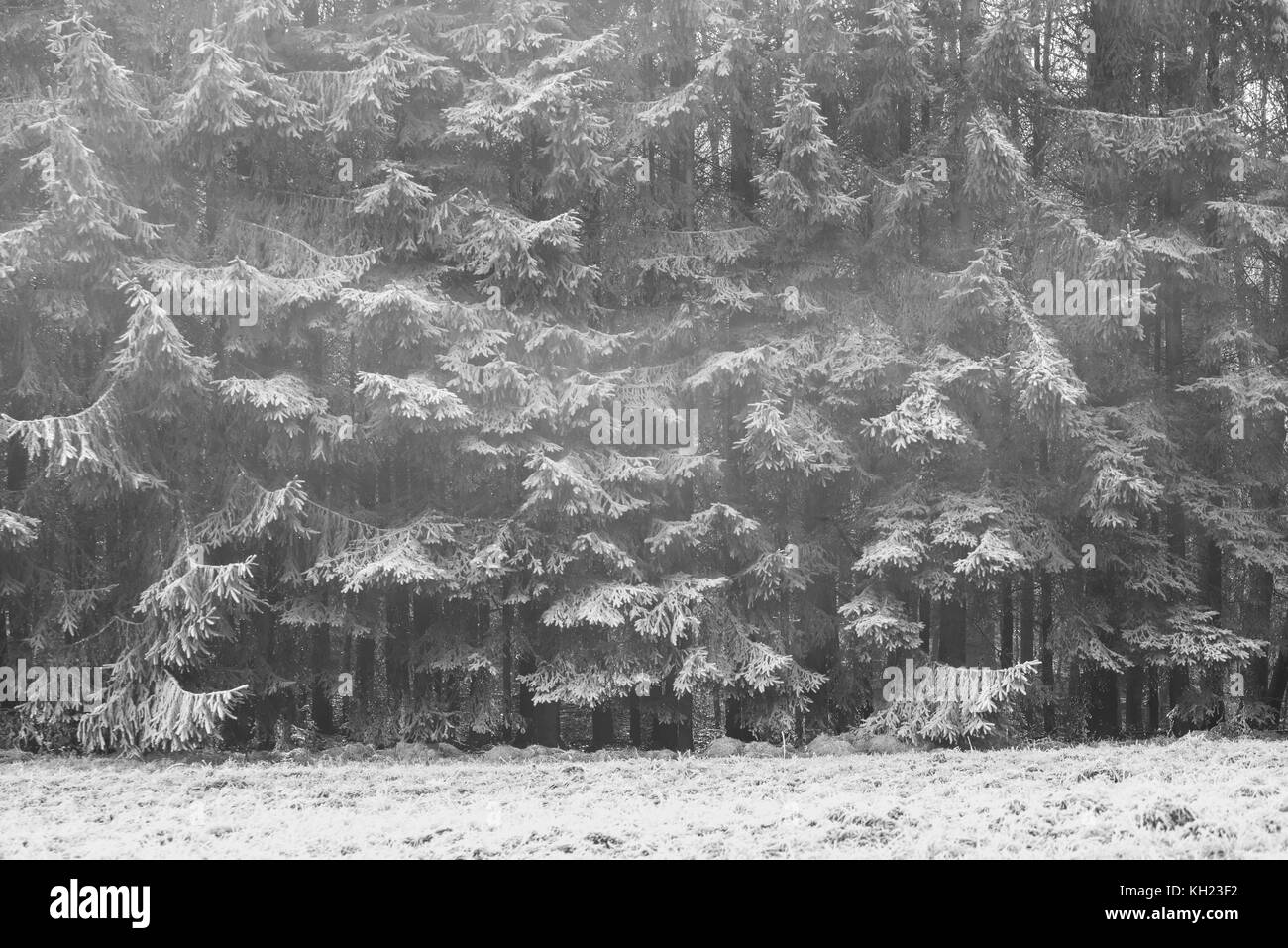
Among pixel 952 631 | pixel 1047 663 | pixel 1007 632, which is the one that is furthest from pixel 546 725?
pixel 1047 663

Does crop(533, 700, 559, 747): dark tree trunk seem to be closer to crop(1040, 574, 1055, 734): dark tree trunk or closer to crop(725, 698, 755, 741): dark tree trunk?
crop(725, 698, 755, 741): dark tree trunk

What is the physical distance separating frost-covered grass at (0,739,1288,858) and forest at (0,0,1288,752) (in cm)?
126

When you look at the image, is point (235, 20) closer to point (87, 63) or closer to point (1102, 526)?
point (87, 63)

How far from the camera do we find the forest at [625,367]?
11.1 m

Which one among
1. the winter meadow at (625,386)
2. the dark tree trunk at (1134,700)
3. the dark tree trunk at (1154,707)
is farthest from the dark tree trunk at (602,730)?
the dark tree trunk at (1154,707)

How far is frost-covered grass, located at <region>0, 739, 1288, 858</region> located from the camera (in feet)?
22.2

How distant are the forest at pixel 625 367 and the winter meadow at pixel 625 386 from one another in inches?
2.2

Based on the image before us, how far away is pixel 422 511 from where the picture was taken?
1201cm

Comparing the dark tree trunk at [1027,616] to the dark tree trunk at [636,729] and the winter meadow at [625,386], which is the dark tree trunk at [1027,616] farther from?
the dark tree trunk at [636,729]

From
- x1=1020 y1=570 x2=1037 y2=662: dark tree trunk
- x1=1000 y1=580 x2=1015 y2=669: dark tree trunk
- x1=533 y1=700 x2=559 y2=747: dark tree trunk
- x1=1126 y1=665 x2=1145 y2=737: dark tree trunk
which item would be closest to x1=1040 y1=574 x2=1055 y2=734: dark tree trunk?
x1=1020 y1=570 x2=1037 y2=662: dark tree trunk
